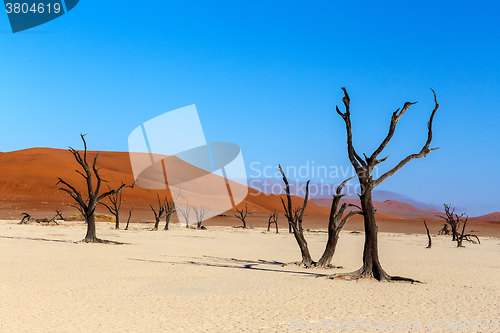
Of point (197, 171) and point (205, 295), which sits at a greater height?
point (197, 171)

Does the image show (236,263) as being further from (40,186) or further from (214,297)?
(40,186)

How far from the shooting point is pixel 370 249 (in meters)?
11.8

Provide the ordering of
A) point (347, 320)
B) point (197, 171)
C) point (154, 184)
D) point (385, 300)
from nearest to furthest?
point (347, 320)
point (385, 300)
point (154, 184)
point (197, 171)

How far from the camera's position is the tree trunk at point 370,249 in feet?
38.6

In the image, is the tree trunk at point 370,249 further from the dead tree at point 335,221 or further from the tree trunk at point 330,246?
the tree trunk at point 330,246

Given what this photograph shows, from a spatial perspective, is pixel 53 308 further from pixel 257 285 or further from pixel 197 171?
pixel 197 171

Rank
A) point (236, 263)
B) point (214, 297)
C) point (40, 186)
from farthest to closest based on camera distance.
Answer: point (40, 186), point (236, 263), point (214, 297)

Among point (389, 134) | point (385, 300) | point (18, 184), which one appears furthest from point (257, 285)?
point (18, 184)

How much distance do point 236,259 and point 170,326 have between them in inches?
422

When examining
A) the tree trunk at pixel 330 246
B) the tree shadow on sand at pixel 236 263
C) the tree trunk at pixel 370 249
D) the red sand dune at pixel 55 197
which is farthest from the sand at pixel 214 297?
the red sand dune at pixel 55 197

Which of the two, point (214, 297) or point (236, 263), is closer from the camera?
point (214, 297)

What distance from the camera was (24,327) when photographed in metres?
6.57

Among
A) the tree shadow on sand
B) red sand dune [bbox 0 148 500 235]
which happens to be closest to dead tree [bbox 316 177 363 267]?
the tree shadow on sand

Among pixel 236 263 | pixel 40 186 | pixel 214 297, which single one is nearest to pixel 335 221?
pixel 236 263
